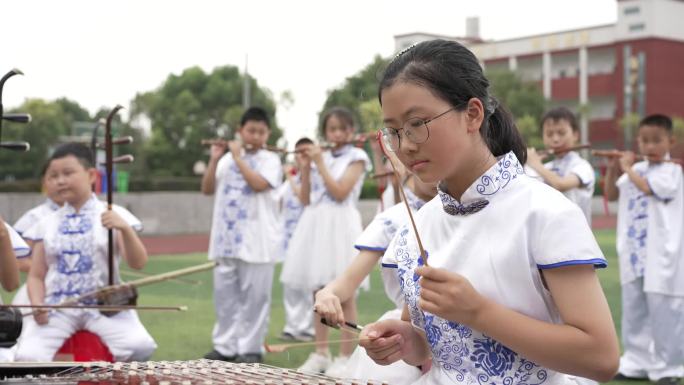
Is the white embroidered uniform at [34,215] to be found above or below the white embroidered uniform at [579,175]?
below

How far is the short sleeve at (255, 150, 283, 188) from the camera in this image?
702cm

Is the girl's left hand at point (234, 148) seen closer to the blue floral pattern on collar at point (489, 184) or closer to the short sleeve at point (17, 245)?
the short sleeve at point (17, 245)

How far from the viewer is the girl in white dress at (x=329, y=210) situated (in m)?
6.83

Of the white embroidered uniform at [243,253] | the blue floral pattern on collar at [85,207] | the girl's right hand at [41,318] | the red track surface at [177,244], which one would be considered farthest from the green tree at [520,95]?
the girl's right hand at [41,318]

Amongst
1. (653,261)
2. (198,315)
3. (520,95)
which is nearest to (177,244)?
(198,315)

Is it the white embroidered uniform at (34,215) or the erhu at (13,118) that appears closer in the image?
the erhu at (13,118)

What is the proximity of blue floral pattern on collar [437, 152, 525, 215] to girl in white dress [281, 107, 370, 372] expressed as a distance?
4.57m

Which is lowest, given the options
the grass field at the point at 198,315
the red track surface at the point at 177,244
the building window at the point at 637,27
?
the red track surface at the point at 177,244

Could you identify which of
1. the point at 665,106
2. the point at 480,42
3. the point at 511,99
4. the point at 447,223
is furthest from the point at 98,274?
the point at 480,42

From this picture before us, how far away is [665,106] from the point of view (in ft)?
152

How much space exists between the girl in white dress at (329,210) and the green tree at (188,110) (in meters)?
36.0

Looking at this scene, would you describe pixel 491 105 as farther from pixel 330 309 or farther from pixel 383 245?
pixel 383 245

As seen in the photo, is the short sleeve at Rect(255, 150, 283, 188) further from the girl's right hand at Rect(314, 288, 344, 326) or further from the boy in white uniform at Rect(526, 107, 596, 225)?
the girl's right hand at Rect(314, 288, 344, 326)

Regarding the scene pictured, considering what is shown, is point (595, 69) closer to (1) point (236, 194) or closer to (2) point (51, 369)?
(1) point (236, 194)
